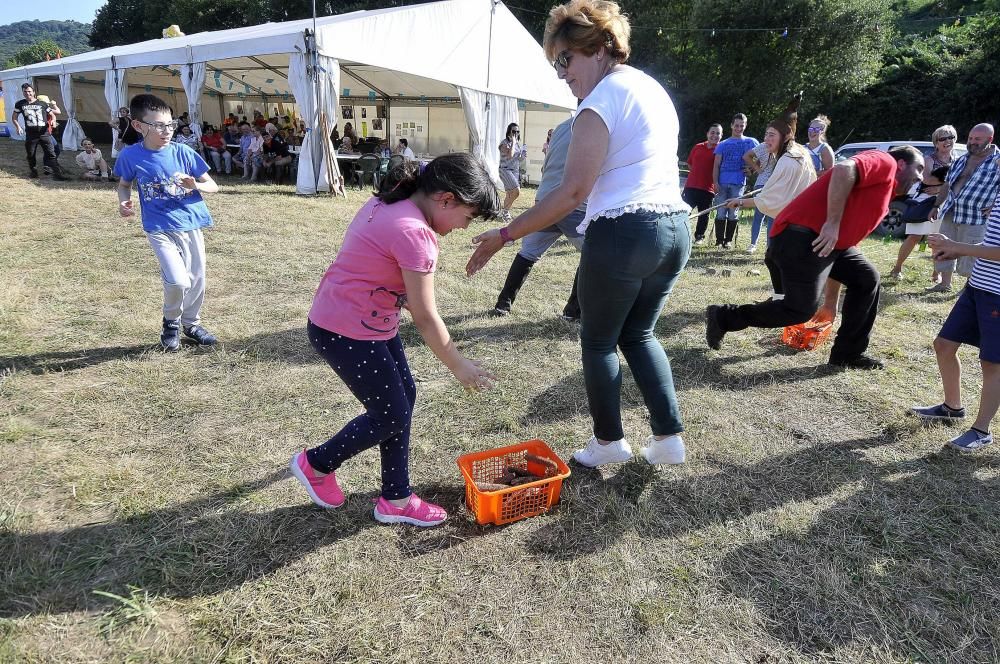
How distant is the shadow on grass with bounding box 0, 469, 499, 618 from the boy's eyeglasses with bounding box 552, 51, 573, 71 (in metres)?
1.94

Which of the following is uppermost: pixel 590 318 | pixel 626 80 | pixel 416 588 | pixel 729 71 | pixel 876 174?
pixel 729 71

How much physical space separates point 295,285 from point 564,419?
3.51m

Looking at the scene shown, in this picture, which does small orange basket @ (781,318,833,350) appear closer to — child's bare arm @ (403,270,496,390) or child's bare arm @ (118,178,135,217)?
child's bare arm @ (403,270,496,390)

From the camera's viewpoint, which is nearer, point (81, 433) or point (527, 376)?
point (81, 433)

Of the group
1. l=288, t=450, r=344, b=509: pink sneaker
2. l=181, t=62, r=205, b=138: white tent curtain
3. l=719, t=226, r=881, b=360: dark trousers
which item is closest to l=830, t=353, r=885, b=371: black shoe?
l=719, t=226, r=881, b=360: dark trousers

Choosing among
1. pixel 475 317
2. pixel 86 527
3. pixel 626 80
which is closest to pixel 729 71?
pixel 475 317

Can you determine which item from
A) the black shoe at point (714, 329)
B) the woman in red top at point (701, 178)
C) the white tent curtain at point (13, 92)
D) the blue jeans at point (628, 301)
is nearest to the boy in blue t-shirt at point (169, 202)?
the blue jeans at point (628, 301)

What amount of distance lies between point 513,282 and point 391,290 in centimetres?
298

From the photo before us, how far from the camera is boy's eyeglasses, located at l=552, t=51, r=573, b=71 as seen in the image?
2.31 metres

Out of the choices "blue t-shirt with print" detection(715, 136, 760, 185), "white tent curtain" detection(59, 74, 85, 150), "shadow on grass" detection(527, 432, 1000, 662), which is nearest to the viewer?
"shadow on grass" detection(527, 432, 1000, 662)

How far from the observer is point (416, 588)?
210 cm

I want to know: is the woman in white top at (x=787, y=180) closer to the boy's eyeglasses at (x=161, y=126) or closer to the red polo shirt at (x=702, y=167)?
the red polo shirt at (x=702, y=167)

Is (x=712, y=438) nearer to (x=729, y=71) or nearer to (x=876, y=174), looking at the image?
(x=876, y=174)

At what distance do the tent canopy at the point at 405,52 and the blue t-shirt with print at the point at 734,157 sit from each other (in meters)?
7.26
